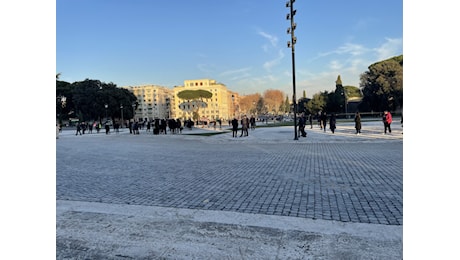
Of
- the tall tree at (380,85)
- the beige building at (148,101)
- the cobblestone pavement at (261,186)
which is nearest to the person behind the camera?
the cobblestone pavement at (261,186)

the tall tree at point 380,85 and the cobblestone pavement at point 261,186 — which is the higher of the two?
the tall tree at point 380,85

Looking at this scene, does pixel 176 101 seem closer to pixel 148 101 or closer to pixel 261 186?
pixel 148 101

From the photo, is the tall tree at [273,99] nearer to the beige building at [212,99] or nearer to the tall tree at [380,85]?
the beige building at [212,99]

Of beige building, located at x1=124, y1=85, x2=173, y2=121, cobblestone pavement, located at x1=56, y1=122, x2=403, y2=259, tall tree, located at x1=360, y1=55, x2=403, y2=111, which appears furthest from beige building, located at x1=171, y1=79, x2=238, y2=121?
cobblestone pavement, located at x1=56, y1=122, x2=403, y2=259

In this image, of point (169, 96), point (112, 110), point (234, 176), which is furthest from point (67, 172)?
point (169, 96)

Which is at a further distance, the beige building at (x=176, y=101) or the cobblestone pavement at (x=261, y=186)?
the beige building at (x=176, y=101)

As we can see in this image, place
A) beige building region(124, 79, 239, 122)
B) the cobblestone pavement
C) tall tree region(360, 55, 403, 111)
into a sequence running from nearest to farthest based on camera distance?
the cobblestone pavement, tall tree region(360, 55, 403, 111), beige building region(124, 79, 239, 122)

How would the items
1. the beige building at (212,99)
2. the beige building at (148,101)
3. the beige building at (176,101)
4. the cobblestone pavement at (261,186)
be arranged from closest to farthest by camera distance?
the cobblestone pavement at (261,186) → the beige building at (212,99) → the beige building at (176,101) → the beige building at (148,101)

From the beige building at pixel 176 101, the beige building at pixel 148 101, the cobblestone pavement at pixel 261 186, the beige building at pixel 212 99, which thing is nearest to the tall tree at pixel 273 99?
the beige building at pixel 176 101

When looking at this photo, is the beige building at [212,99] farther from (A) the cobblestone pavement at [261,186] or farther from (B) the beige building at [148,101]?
(A) the cobblestone pavement at [261,186]

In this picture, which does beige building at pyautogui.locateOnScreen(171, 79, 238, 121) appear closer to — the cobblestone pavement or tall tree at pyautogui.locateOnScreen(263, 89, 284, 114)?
tall tree at pyautogui.locateOnScreen(263, 89, 284, 114)

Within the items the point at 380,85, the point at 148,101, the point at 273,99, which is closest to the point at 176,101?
the point at 148,101
